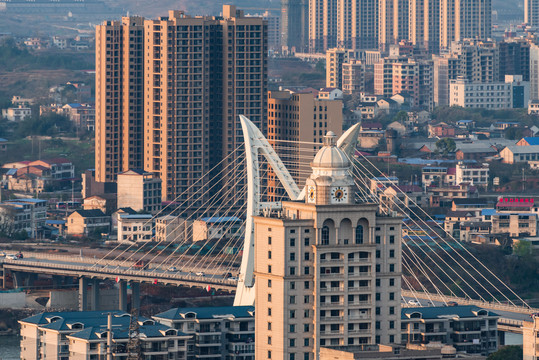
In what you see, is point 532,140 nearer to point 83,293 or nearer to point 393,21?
point 83,293

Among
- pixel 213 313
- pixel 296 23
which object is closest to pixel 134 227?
pixel 213 313

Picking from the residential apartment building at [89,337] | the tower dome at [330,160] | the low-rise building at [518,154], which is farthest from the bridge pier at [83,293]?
the low-rise building at [518,154]

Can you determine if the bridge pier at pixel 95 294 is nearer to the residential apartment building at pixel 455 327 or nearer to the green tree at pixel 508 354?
the residential apartment building at pixel 455 327

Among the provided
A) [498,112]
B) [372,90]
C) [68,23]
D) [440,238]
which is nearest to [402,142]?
[498,112]

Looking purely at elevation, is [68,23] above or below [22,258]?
above

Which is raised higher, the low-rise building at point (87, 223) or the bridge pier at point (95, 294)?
the low-rise building at point (87, 223)

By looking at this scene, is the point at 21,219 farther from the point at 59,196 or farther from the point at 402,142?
the point at 402,142
